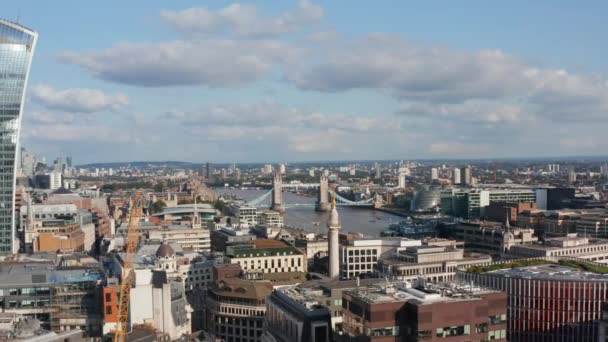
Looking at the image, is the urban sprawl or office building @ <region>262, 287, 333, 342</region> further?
office building @ <region>262, 287, 333, 342</region>

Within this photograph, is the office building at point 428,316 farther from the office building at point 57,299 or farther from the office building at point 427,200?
the office building at point 427,200

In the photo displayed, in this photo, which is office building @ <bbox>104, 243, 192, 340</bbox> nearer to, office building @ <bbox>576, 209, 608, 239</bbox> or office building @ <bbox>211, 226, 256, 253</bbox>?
office building @ <bbox>211, 226, 256, 253</bbox>

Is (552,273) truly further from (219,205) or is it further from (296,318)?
(219,205)

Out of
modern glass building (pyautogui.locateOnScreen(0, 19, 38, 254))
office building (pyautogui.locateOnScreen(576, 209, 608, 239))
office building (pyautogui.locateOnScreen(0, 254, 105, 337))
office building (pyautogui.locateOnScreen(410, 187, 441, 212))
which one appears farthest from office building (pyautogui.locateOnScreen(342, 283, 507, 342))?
office building (pyautogui.locateOnScreen(410, 187, 441, 212))

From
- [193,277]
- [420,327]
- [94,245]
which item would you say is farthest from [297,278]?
[94,245]

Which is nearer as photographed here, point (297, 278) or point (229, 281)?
point (229, 281)

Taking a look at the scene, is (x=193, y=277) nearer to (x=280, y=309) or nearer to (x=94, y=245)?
(x=280, y=309)

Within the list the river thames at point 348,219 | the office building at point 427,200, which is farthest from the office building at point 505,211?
the office building at point 427,200

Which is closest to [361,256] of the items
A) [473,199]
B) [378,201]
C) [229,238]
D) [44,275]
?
[229,238]
